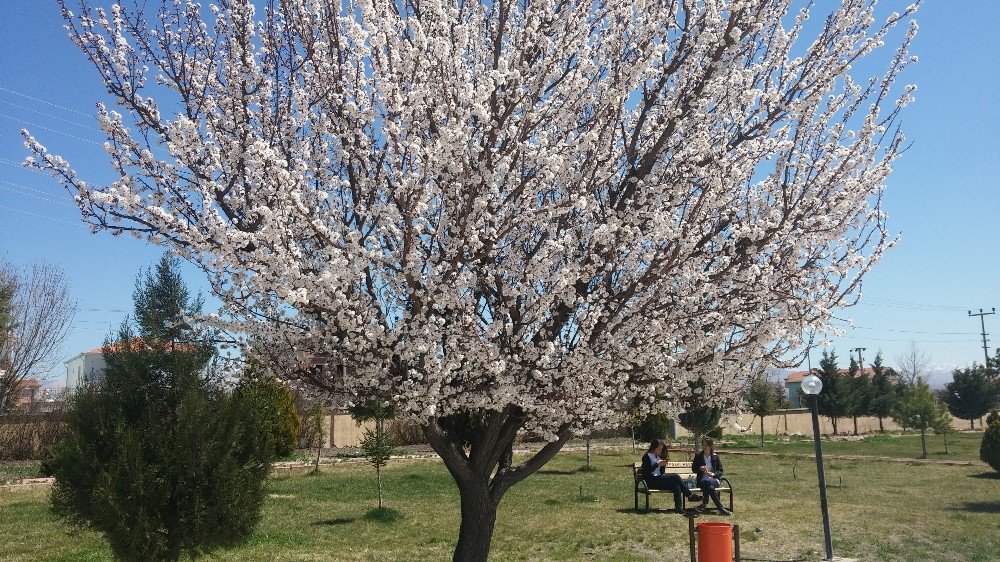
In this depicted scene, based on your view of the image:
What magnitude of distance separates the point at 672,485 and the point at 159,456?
29.7ft

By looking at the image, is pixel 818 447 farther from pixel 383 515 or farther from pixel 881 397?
pixel 881 397

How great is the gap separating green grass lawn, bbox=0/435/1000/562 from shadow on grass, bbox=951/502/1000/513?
2 centimetres

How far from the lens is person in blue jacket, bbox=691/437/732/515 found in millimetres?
12562

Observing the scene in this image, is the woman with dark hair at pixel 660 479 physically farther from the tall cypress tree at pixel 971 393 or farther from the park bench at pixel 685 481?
the tall cypress tree at pixel 971 393

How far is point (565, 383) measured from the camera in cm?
609

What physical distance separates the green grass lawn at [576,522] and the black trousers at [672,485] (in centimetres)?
39

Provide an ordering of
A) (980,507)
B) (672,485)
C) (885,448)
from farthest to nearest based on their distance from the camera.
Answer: (885,448) < (980,507) < (672,485)

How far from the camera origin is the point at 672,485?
1277cm

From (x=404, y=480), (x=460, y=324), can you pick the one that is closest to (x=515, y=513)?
(x=404, y=480)

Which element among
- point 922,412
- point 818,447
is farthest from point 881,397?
point 818,447

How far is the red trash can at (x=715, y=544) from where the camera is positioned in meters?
7.54

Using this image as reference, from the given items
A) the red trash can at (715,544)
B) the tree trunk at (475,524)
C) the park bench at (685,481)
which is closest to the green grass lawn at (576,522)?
the park bench at (685,481)

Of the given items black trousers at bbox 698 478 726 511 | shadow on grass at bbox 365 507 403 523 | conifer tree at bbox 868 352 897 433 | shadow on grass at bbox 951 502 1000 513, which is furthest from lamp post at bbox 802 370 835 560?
conifer tree at bbox 868 352 897 433

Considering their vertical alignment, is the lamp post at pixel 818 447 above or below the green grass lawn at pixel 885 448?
above
